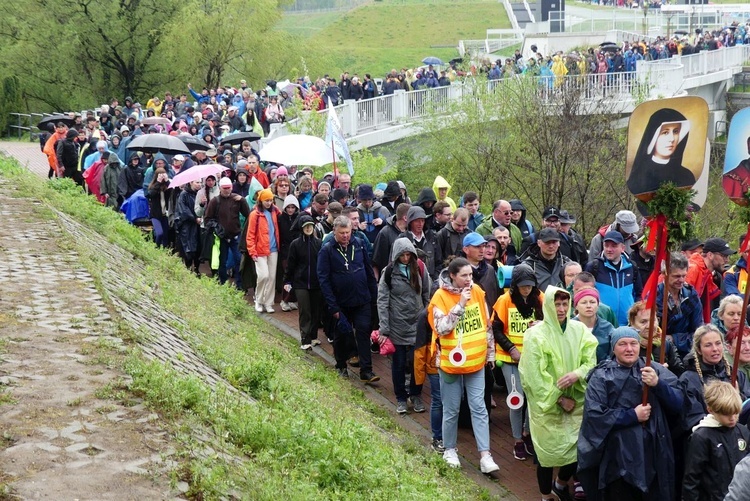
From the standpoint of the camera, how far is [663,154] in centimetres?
798

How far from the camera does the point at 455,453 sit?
10.1 m

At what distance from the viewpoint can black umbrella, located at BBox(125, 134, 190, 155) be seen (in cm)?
1992

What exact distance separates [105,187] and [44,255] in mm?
9055

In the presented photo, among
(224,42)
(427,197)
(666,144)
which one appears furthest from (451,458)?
(224,42)

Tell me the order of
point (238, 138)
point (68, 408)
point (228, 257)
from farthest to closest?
1. point (238, 138)
2. point (228, 257)
3. point (68, 408)

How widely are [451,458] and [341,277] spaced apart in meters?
3.36

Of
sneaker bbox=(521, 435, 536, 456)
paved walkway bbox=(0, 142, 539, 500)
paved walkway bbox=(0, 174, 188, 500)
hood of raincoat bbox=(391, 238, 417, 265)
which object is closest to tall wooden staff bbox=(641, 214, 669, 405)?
paved walkway bbox=(0, 142, 539, 500)

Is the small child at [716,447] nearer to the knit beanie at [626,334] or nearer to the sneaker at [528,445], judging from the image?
the knit beanie at [626,334]

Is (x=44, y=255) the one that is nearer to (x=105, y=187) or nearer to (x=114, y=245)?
(x=114, y=245)

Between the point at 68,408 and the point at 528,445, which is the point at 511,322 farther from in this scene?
the point at 68,408

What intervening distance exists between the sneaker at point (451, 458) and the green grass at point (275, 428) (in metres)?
0.11

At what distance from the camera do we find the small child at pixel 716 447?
23.6ft

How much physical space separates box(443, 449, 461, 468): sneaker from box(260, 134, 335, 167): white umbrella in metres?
8.56

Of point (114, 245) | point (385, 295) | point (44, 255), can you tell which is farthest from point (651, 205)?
point (114, 245)
